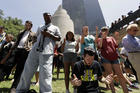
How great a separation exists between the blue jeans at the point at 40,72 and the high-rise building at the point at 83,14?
231 feet

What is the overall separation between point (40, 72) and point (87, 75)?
113 centimetres

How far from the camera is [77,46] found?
4699 millimetres

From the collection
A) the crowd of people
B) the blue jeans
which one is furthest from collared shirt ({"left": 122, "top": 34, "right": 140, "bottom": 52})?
the blue jeans

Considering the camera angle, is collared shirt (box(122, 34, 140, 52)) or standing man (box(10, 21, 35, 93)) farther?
standing man (box(10, 21, 35, 93))

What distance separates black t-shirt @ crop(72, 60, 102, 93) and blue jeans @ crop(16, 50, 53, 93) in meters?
0.86

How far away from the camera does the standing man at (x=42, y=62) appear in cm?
314

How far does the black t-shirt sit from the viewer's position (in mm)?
2453

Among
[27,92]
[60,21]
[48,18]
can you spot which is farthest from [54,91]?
[60,21]

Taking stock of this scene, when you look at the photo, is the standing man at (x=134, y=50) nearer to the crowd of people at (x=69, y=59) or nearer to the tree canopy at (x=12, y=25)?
the crowd of people at (x=69, y=59)

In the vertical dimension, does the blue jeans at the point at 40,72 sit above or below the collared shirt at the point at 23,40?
below

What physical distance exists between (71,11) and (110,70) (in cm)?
7804

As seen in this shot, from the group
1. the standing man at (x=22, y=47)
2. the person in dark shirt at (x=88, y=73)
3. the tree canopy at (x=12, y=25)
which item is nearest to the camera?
the person in dark shirt at (x=88, y=73)

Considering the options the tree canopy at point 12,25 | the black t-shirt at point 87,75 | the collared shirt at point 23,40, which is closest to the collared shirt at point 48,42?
the collared shirt at point 23,40

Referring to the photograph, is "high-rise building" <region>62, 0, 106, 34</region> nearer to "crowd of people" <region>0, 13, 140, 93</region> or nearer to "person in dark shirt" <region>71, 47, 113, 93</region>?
"crowd of people" <region>0, 13, 140, 93</region>
